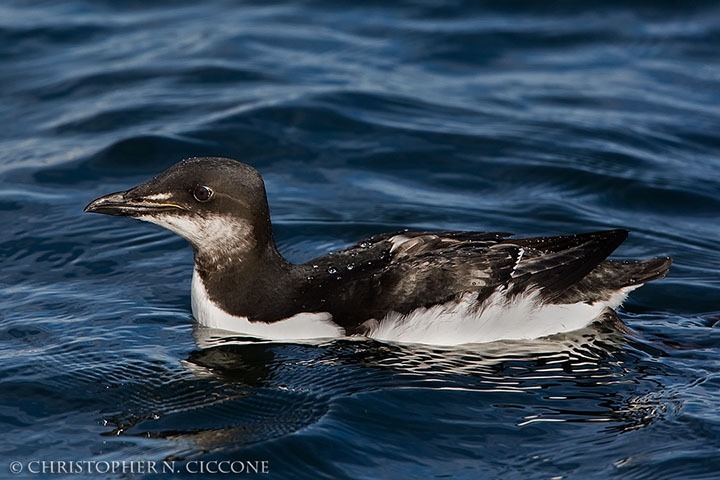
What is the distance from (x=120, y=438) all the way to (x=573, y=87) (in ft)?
25.4

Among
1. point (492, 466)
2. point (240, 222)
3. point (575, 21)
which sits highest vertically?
point (575, 21)

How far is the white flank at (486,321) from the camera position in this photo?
7.50m

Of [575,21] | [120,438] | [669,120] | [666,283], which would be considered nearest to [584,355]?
[666,283]

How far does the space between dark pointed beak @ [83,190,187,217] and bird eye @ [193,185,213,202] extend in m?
0.12

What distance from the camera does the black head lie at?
301 inches

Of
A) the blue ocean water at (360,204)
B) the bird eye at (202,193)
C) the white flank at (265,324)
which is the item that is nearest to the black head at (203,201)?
the bird eye at (202,193)

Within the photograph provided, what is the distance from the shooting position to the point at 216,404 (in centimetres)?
697

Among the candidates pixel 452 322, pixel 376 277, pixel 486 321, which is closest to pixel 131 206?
pixel 376 277

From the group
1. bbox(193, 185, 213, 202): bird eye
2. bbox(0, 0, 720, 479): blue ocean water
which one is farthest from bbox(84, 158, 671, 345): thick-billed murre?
bbox(0, 0, 720, 479): blue ocean water

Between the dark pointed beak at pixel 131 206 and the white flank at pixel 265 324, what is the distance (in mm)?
519

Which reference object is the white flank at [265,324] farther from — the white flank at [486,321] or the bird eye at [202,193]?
the bird eye at [202,193]

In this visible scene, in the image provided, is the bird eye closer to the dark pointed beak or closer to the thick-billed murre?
the thick-billed murre

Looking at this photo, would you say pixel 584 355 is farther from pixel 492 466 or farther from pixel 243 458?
pixel 243 458

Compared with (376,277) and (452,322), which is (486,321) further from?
(376,277)
